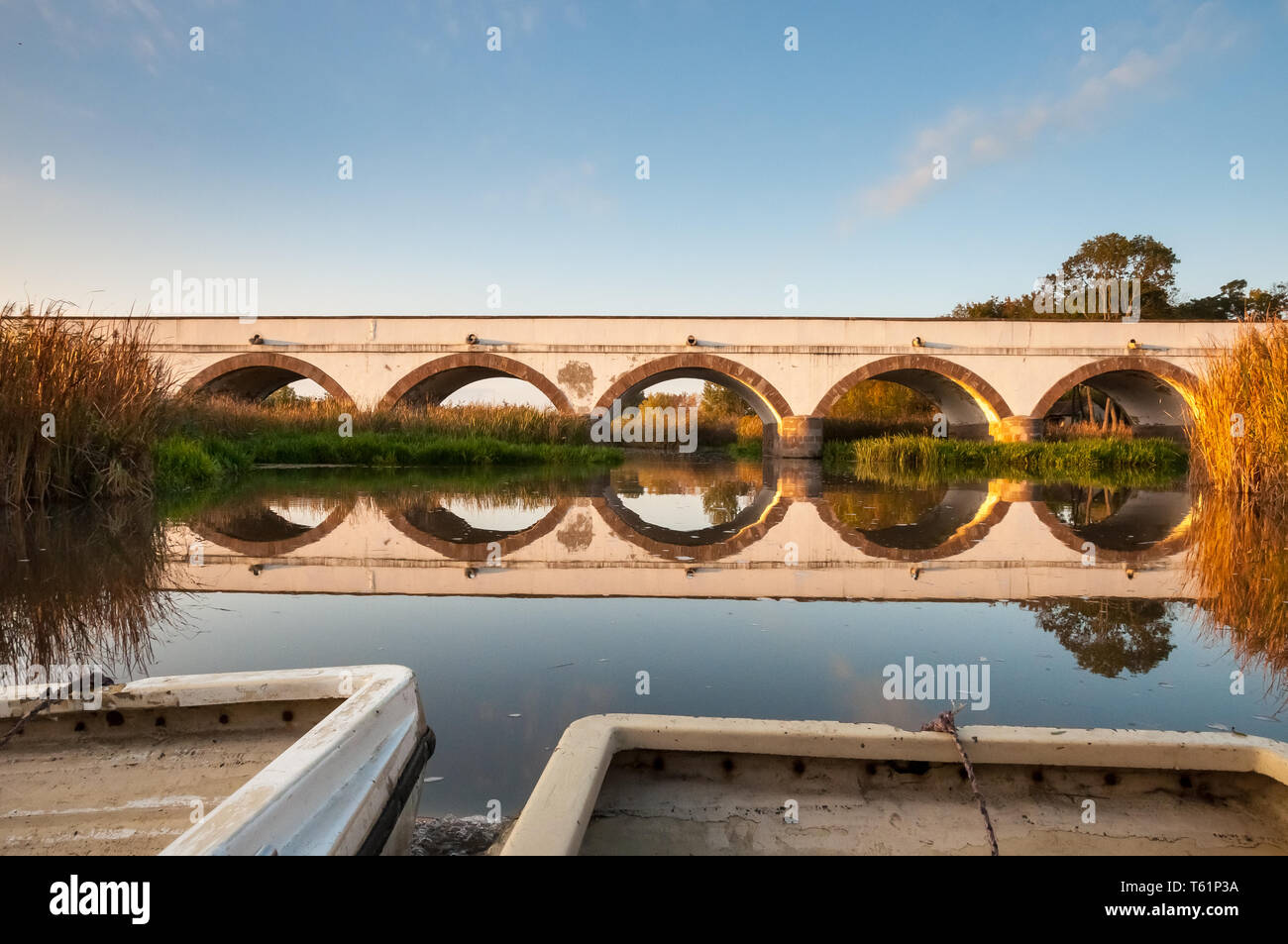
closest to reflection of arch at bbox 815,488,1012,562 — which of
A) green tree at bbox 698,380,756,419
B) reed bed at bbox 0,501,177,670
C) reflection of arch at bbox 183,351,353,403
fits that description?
reed bed at bbox 0,501,177,670

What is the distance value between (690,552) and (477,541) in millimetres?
1520

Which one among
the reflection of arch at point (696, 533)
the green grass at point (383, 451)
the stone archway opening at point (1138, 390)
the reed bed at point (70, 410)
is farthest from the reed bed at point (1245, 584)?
the stone archway opening at point (1138, 390)

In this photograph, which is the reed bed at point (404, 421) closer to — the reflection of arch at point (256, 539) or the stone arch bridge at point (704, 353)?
the stone arch bridge at point (704, 353)

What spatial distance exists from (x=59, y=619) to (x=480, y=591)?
170 centimetres

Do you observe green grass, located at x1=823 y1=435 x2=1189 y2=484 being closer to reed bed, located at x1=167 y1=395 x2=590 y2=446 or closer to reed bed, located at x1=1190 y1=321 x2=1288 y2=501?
reed bed, located at x1=167 y1=395 x2=590 y2=446

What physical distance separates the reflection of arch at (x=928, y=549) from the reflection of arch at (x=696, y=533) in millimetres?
541

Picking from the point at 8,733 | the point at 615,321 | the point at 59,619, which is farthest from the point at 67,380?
the point at 615,321

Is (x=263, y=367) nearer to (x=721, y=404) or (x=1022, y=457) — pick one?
(x=1022, y=457)

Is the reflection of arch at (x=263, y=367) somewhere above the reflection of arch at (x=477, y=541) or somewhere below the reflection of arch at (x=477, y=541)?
above

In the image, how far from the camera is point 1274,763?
4.67 ft

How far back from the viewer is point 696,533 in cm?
589

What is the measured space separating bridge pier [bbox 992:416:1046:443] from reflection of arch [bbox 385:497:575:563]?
1532cm

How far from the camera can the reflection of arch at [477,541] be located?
15.7 ft

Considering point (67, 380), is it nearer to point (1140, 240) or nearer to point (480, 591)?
point (480, 591)
